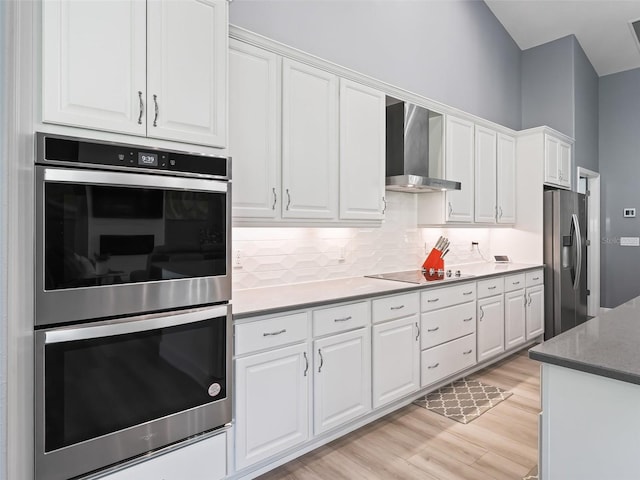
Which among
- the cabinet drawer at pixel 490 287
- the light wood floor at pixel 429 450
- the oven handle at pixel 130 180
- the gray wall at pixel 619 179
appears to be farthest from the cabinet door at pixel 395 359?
the gray wall at pixel 619 179

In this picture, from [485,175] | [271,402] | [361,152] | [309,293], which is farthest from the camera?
[485,175]

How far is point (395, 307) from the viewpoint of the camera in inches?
110

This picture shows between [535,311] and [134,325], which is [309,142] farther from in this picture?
[535,311]

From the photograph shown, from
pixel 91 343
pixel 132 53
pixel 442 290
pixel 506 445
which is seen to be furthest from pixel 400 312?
pixel 132 53

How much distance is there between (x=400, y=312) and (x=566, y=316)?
9.83ft

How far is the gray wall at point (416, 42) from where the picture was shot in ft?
9.77

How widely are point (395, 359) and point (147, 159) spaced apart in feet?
6.74

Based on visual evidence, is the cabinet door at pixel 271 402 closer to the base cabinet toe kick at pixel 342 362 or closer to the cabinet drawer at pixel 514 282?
the base cabinet toe kick at pixel 342 362

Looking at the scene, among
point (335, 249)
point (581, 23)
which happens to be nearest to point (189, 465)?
point (335, 249)

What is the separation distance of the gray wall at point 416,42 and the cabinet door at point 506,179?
0.49m

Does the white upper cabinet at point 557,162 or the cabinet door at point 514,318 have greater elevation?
the white upper cabinet at point 557,162

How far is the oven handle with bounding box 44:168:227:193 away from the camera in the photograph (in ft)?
4.70

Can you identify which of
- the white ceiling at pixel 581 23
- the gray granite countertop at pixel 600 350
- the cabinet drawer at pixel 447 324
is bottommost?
the cabinet drawer at pixel 447 324

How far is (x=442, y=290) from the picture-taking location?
3.20 m
